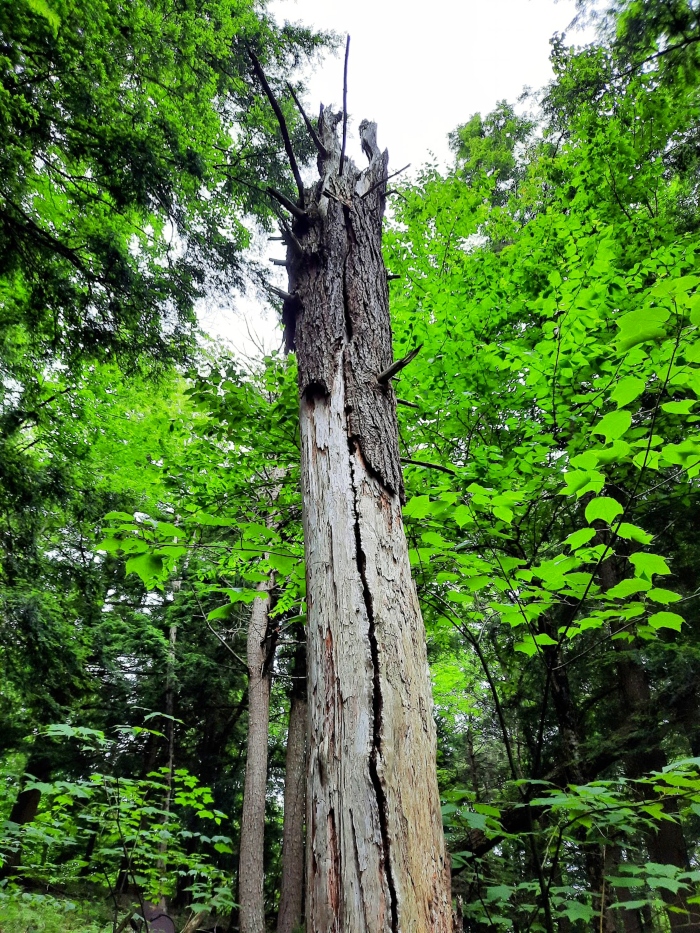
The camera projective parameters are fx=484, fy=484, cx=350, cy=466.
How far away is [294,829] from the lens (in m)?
6.95

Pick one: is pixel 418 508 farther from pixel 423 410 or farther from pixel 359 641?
pixel 423 410

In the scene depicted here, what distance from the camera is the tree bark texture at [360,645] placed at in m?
1.12

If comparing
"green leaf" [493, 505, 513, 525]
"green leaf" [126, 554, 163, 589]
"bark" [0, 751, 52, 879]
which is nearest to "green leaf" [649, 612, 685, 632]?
"green leaf" [493, 505, 513, 525]

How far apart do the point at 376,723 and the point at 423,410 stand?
272cm

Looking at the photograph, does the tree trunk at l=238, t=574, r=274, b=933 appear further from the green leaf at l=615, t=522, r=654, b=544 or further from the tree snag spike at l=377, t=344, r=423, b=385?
the green leaf at l=615, t=522, r=654, b=544

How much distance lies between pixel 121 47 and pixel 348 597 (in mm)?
5225

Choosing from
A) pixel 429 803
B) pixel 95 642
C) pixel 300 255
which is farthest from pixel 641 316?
pixel 95 642

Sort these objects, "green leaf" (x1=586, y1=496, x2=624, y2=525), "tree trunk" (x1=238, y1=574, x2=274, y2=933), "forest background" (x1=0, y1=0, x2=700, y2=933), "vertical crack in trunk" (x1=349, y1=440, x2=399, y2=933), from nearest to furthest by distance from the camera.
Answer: "vertical crack in trunk" (x1=349, y1=440, x2=399, y2=933) → "green leaf" (x1=586, y1=496, x2=624, y2=525) → "forest background" (x1=0, y1=0, x2=700, y2=933) → "tree trunk" (x1=238, y1=574, x2=274, y2=933)

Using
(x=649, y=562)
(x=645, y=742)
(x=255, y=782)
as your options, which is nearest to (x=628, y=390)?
(x=649, y=562)

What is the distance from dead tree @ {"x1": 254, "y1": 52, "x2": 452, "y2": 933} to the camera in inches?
44.1

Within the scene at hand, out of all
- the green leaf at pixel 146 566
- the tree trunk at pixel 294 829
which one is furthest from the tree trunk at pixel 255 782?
the green leaf at pixel 146 566

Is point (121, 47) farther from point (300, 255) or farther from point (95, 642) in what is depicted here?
point (95, 642)

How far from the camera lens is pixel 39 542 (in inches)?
221

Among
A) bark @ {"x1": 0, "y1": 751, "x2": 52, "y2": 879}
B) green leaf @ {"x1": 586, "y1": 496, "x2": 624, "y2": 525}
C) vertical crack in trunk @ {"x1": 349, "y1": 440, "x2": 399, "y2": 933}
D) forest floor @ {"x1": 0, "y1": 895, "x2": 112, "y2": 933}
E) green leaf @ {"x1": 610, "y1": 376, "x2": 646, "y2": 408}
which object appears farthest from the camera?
bark @ {"x1": 0, "y1": 751, "x2": 52, "y2": 879}
